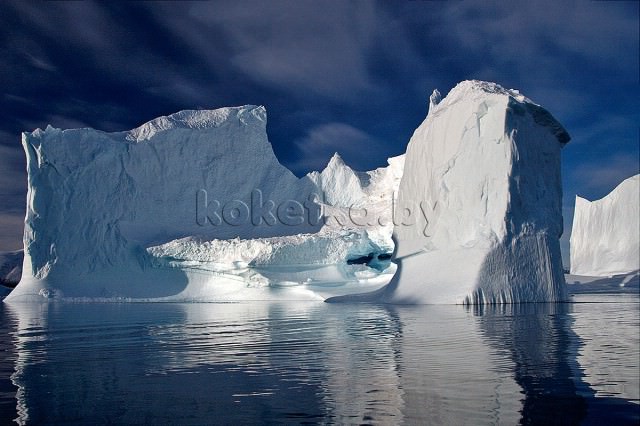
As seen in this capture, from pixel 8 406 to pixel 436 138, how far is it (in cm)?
1658

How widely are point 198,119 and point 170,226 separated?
19.6 ft

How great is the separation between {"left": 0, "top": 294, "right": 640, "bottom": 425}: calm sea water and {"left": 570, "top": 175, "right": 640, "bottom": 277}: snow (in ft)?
95.0

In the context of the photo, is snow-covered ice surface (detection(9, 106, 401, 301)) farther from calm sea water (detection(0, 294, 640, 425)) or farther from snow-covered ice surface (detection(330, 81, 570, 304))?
calm sea water (detection(0, 294, 640, 425))

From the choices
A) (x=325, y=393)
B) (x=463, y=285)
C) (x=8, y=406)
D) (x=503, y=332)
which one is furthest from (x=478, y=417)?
(x=463, y=285)

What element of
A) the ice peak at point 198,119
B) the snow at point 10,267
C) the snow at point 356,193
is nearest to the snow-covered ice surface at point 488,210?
the snow at point 356,193

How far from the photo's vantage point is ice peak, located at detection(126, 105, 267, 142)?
28.5m

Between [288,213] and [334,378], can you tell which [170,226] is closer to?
[288,213]

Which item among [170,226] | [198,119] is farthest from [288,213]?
[198,119]

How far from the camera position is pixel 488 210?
54.4ft

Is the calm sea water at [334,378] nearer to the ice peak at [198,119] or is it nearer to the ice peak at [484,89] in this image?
the ice peak at [484,89]

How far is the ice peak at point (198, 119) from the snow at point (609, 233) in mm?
22810

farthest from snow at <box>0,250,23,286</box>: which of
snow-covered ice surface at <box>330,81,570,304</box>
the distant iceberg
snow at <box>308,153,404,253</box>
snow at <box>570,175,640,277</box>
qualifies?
snow at <box>570,175,640,277</box>

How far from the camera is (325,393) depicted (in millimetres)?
4121

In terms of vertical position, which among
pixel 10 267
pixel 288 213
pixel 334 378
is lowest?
pixel 334 378
